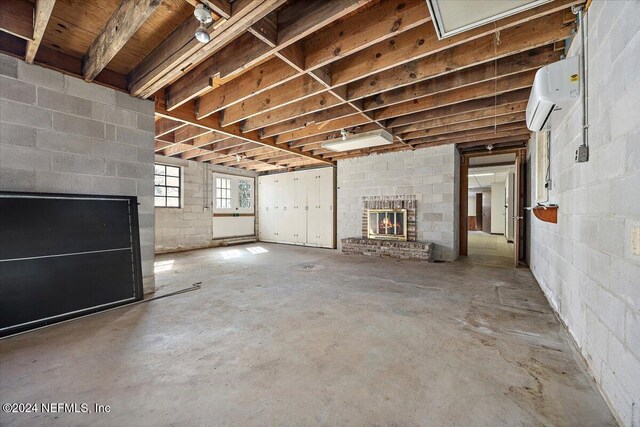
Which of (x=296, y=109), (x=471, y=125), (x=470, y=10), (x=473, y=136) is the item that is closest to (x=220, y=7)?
(x=470, y=10)

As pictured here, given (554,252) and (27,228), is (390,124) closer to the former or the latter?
(554,252)

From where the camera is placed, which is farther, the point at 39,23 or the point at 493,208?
the point at 493,208

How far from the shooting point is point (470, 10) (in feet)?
5.26

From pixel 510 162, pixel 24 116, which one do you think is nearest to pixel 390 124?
pixel 24 116

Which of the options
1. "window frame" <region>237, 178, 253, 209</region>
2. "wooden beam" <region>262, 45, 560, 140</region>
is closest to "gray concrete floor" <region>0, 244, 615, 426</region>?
"wooden beam" <region>262, 45, 560, 140</region>

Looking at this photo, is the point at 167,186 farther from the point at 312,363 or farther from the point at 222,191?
the point at 312,363

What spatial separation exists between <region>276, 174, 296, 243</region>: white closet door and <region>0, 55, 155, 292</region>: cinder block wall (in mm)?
4841

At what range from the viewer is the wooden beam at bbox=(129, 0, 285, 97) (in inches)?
68.0

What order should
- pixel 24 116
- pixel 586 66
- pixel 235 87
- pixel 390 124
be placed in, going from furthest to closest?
pixel 390 124
pixel 235 87
pixel 24 116
pixel 586 66

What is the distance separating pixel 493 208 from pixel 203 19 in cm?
1293

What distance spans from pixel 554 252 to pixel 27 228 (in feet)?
16.4

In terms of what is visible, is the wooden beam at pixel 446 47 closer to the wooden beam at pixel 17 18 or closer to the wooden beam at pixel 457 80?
the wooden beam at pixel 457 80

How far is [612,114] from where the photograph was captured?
1.40 meters

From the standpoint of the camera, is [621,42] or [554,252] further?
[554,252]
